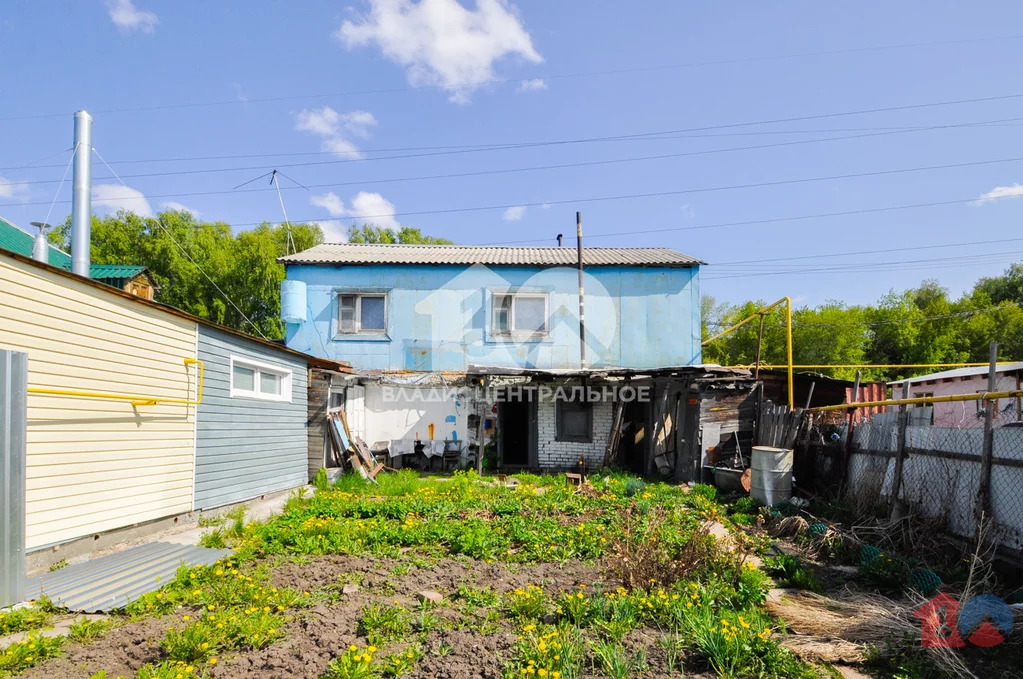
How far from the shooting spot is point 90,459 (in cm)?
618

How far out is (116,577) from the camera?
5.39 metres

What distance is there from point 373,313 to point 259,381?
6404mm

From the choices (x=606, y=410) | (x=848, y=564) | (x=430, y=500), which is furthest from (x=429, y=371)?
(x=848, y=564)

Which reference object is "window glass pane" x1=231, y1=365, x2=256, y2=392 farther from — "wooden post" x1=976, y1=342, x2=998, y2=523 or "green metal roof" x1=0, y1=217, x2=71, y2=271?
"wooden post" x1=976, y1=342, x2=998, y2=523

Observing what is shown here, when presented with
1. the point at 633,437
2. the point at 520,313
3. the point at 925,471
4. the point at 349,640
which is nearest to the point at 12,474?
the point at 349,640

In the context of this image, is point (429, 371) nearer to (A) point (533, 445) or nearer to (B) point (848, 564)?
(A) point (533, 445)

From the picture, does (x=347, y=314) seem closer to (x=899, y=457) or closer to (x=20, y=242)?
(x=20, y=242)

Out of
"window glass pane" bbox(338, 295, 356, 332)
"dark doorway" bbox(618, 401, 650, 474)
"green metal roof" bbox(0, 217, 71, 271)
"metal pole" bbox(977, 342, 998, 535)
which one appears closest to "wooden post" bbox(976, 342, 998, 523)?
"metal pole" bbox(977, 342, 998, 535)

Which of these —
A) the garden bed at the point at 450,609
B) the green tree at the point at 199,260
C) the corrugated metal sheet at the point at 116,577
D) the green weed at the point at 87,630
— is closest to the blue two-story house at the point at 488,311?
the garden bed at the point at 450,609

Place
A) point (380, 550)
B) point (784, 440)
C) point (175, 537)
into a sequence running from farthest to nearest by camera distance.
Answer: point (784, 440), point (175, 537), point (380, 550)

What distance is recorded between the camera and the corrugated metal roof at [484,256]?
16.1 metres

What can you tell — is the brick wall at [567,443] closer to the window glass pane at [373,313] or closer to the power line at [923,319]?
the window glass pane at [373,313]

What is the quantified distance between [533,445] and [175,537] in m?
9.11

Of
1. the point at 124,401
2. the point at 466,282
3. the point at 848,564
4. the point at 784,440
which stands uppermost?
the point at 466,282
